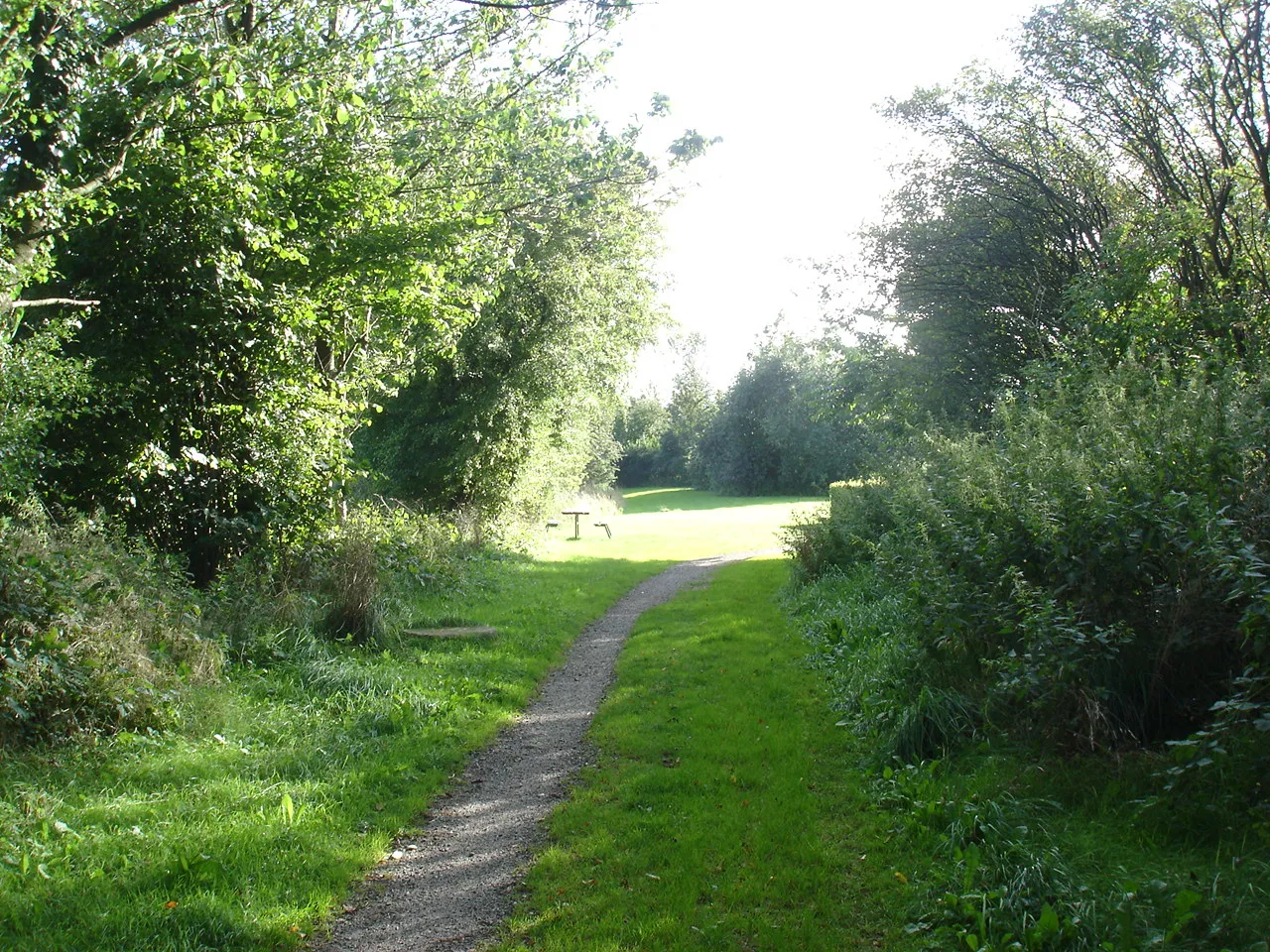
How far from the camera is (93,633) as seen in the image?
6312mm

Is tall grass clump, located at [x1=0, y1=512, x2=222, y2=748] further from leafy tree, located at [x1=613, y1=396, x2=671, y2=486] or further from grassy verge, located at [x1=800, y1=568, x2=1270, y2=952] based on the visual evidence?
leafy tree, located at [x1=613, y1=396, x2=671, y2=486]

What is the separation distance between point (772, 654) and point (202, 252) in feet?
26.7

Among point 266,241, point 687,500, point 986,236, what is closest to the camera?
point 266,241

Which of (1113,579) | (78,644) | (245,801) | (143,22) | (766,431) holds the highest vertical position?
(143,22)

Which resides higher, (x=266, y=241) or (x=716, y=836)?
(x=266, y=241)

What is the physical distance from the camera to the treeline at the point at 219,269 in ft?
23.9

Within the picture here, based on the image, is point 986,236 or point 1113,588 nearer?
point 1113,588

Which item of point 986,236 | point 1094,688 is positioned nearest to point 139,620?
point 1094,688

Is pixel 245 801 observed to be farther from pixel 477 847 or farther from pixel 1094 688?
pixel 1094 688

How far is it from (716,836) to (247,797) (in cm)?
313

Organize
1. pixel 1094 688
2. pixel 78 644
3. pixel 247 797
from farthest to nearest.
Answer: pixel 78 644, pixel 247 797, pixel 1094 688

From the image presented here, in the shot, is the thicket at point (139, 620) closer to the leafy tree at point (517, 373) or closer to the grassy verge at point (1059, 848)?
the grassy verge at point (1059, 848)

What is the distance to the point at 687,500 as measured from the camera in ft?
186

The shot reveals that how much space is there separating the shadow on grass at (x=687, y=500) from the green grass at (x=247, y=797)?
3635cm
